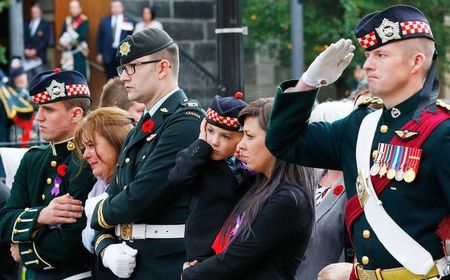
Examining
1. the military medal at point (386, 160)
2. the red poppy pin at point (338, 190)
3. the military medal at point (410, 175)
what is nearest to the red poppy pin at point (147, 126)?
the red poppy pin at point (338, 190)

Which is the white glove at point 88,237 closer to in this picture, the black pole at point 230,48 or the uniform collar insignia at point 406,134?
the black pole at point 230,48

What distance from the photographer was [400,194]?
4.45 m

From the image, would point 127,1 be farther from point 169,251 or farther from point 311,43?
point 169,251

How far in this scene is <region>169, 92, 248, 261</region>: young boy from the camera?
5.38 metres

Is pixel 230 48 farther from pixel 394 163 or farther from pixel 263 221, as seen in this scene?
pixel 394 163

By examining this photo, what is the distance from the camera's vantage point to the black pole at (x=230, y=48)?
24.2ft

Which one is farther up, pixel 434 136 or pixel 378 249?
pixel 434 136

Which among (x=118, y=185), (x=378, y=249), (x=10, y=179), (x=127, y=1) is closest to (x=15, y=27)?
(x=127, y=1)

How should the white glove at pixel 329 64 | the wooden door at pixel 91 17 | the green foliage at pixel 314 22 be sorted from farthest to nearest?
the wooden door at pixel 91 17
the green foliage at pixel 314 22
the white glove at pixel 329 64

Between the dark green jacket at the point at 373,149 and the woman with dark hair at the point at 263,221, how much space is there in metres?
0.38

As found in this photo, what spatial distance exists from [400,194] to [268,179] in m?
0.93

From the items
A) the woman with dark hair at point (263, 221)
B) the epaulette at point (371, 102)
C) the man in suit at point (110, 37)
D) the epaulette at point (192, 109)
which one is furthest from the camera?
the man in suit at point (110, 37)

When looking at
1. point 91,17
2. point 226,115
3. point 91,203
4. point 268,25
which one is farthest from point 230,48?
point 91,17

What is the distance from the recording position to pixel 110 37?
20188 millimetres
